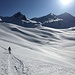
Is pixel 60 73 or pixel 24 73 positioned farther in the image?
pixel 60 73

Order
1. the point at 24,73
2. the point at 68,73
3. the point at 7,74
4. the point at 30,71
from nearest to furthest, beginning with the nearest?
the point at 7,74 → the point at 24,73 → the point at 30,71 → the point at 68,73

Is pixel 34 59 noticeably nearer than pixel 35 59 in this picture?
Yes

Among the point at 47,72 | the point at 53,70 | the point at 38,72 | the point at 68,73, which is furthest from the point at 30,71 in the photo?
the point at 68,73

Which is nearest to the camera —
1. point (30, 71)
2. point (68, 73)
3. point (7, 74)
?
point (7, 74)

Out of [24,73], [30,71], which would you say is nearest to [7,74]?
[24,73]

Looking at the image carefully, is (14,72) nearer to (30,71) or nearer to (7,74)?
(7,74)

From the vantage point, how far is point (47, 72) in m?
20.5

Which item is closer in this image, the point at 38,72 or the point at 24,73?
the point at 24,73

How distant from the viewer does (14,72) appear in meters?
18.1

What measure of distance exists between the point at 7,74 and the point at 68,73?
898 centimetres

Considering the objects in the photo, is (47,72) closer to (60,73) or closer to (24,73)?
(60,73)

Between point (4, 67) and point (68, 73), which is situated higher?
point (4, 67)

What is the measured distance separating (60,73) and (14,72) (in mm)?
6653

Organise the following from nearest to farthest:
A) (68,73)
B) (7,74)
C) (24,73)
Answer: (7,74) < (24,73) < (68,73)
